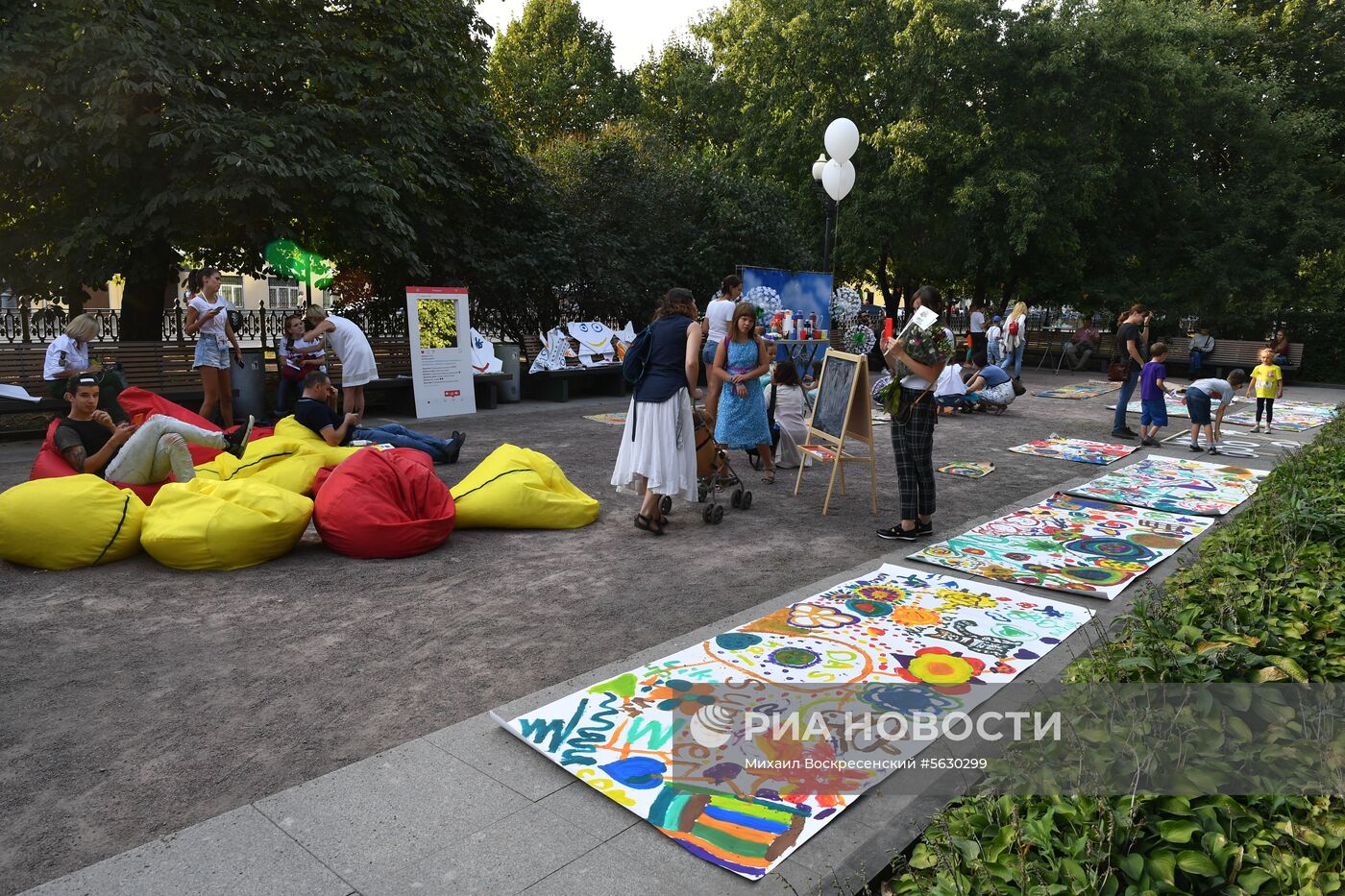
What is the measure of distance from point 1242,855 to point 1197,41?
29.5 metres

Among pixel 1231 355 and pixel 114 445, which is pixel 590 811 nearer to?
pixel 114 445

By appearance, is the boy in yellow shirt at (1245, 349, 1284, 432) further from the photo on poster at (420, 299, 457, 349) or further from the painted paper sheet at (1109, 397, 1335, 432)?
the photo on poster at (420, 299, 457, 349)

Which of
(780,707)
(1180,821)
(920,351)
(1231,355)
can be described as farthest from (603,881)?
(1231,355)

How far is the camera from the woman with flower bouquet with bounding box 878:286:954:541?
633 cm

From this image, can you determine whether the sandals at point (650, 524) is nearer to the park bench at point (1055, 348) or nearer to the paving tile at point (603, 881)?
the paving tile at point (603, 881)

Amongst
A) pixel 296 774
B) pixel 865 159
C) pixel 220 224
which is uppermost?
pixel 865 159

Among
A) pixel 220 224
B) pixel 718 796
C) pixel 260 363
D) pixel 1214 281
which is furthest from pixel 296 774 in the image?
pixel 1214 281

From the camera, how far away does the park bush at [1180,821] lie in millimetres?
1553

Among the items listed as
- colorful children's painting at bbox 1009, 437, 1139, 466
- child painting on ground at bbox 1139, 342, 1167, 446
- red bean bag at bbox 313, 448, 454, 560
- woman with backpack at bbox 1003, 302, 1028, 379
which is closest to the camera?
red bean bag at bbox 313, 448, 454, 560

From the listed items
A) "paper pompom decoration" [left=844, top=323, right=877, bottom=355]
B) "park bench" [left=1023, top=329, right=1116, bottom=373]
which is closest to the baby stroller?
"paper pompom decoration" [left=844, top=323, right=877, bottom=355]

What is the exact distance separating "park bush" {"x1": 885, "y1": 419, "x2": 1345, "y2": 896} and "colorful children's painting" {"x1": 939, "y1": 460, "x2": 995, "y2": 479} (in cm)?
668

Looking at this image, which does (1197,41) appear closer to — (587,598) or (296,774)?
(587,598)

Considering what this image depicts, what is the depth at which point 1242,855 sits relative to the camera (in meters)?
1.55

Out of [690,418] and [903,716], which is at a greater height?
[690,418]
